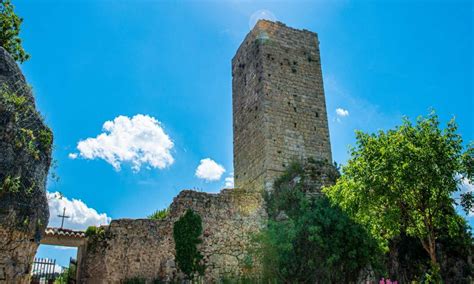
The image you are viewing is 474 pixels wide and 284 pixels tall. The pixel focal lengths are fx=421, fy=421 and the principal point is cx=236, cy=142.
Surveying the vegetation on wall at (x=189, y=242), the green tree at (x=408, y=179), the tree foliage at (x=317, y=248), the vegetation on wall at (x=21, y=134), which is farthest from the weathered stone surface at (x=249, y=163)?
the vegetation on wall at (x=21, y=134)

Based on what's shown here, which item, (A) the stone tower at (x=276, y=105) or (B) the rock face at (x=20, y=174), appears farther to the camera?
(A) the stone tower at (x=276, y=105)

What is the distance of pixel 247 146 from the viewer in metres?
18.0

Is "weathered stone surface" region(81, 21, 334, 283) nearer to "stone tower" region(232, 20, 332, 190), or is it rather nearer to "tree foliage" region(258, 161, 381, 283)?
"stone tower" region(232, 20, 332, 190)

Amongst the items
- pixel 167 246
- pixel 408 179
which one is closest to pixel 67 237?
pixel 167 246

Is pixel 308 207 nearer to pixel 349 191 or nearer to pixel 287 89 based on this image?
pixel 349 191

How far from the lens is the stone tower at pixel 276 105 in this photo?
658 inches

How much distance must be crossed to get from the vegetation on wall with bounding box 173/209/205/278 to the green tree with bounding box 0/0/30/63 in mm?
8799

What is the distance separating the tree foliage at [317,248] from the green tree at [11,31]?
1138 cm

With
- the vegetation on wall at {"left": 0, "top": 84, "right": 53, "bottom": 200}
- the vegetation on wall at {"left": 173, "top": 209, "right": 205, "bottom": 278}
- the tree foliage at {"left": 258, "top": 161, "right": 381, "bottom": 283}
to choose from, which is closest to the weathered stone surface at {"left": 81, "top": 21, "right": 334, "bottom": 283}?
the vegetation on wall at {"left": 173, "top": 209, "right": 205, "bottom": 278}

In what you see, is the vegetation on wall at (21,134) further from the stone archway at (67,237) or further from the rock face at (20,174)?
the stone archway at (67,237)

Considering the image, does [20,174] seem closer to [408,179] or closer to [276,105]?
[408,179]

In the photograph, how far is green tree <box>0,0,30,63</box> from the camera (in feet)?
50.6

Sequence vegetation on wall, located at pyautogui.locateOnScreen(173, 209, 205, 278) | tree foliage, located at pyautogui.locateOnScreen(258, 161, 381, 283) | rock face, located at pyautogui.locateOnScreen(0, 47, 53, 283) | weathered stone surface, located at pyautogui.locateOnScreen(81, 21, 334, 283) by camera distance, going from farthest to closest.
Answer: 1. weathered stone surface, located at pyautogui.locateOnScreen(81, 21, 334, 283)
2. vegetation on wall, located at pyautogui.locateOnScreen(173, 209, 205, 278)
3. tree foliage, located at pyautogui.locateOnScreen(258, 161, 381, 283)
4. rock face, located at pyautogui.locateOnScreen(0, 47, 53, 283)

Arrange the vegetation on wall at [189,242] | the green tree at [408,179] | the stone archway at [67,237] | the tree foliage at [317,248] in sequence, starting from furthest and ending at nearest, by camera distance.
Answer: the stone archway at [67,237], the vegetation on wall at [189,242], the tree foliage at [317,248], the green tree at [408,179]
